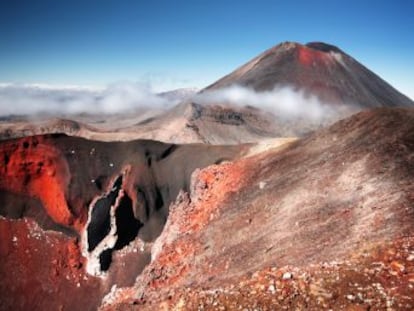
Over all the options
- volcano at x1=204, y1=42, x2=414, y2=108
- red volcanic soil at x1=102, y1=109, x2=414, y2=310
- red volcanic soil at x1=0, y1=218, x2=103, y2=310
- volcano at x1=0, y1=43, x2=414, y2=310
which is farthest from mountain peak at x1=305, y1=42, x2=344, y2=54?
red volcanic soil at x1=0, y1=218, x2=103, y2=310

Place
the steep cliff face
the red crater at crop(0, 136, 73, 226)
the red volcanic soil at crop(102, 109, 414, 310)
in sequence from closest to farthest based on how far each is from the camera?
the red volcanic soil at crop(102, 109, 414, 310), the steep cliff face, the red crater at crop(0, 136, 73, 226)

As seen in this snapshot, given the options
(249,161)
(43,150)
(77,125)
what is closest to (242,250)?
(249,161)

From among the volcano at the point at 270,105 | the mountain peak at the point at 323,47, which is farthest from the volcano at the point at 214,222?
the mountain peak at the point at 323,47

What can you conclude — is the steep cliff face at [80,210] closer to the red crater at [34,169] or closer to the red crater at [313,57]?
the red crater at [34,169]

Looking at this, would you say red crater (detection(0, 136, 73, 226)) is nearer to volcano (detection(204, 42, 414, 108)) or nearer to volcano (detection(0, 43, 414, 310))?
volcano (detection(0, 43, 414, 310))

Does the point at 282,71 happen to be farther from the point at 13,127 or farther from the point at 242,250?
the point at 242,250

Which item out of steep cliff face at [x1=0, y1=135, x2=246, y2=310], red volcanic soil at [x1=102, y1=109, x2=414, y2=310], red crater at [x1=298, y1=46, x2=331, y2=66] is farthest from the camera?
red crater at [x1=298, y1=46, x2=331, y2=66]

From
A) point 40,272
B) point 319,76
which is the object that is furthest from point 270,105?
point 40,272
